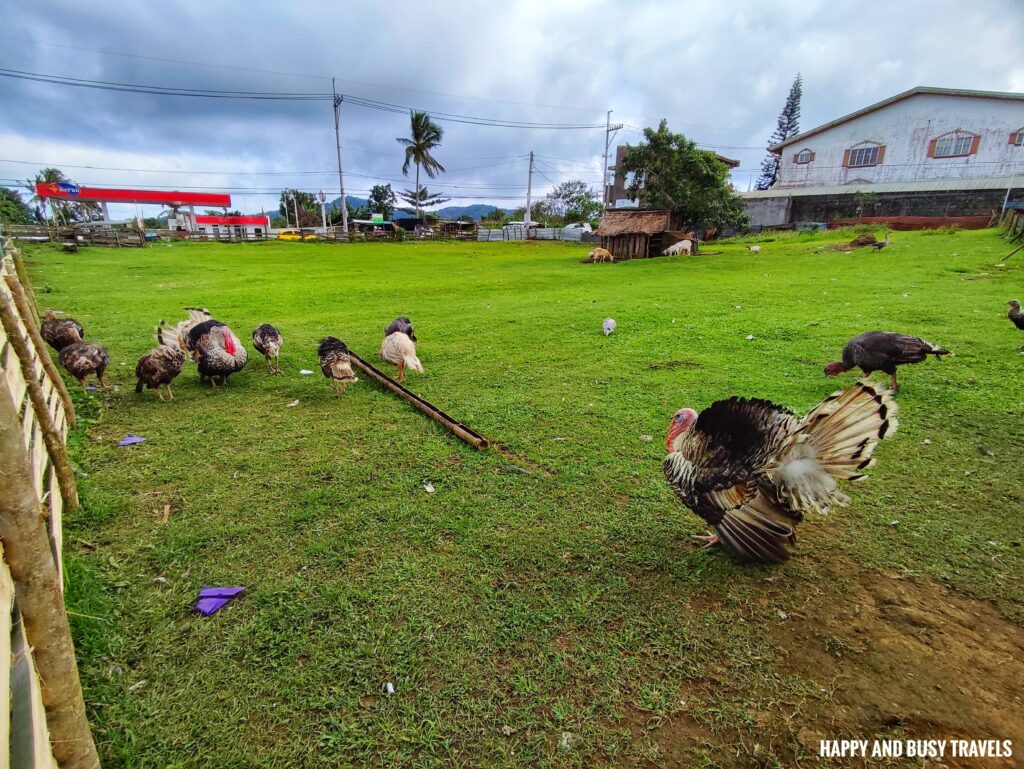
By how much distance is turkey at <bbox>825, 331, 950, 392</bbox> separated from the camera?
5645 millimetres

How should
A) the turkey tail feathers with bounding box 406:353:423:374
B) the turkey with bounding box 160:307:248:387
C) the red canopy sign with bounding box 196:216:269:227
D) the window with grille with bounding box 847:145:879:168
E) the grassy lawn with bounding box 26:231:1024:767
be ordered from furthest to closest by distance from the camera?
the red canopy sign with bounding box 196:216:269:227, the window with grille with bounding box 847:145:879:168, the turkey tail feathers with bounding box 406:353:423:374, the turkey with bounding box 160:307:248:387, the grassy lawn with bounding box 26:231:1024:767

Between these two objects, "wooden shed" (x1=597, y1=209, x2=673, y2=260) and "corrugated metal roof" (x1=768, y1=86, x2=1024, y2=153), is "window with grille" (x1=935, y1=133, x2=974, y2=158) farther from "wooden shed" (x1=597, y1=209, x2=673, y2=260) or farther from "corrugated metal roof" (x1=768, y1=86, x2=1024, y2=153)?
"wooden shed" (x1=597, y1=209, x2=673, y2=260)

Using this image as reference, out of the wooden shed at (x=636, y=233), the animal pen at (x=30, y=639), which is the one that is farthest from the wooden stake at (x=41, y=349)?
the wooden shed at (x=636, y=233)

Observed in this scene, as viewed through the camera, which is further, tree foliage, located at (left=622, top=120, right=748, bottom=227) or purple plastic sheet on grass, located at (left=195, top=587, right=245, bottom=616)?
tree foliage, located at (left=622, top=120, right=748, bottom=227)

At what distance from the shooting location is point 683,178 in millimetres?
28547

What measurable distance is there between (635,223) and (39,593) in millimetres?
28807

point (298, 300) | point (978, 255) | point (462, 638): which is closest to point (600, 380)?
point (462, 638)

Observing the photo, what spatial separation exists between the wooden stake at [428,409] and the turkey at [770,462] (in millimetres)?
2229

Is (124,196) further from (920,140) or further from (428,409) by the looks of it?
(920,140)

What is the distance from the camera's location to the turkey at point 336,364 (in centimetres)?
654

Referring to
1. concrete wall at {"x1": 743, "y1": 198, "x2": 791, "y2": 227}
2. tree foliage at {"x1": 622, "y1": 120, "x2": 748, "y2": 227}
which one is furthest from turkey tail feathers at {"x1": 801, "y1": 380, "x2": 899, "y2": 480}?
concrete wall at {"x1": 743, "y1": 198, "x2": 791, "y2": 227}

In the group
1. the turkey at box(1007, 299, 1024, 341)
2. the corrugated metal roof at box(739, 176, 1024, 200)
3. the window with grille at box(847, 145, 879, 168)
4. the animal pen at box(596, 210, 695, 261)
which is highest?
the window with grille at box(847, 145, 879, 168)

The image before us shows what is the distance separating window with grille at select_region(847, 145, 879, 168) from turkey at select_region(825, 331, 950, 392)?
4144cm

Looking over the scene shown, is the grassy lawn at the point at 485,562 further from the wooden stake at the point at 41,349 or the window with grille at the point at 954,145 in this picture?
the window with grille at the point at 954,145
